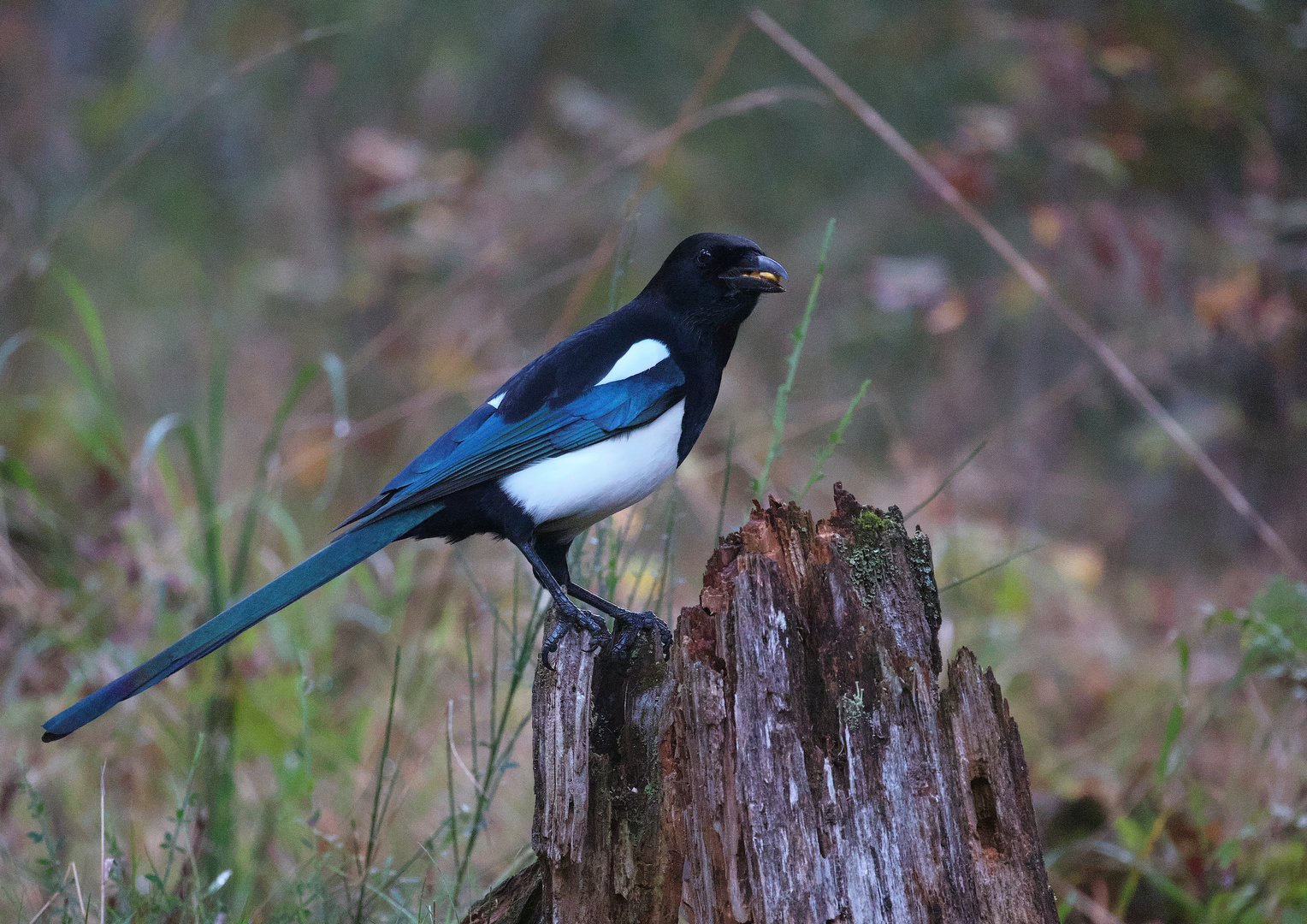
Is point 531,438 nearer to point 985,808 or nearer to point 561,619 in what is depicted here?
point 561,619

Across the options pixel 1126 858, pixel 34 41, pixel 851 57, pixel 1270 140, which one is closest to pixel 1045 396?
pixel 1270 140

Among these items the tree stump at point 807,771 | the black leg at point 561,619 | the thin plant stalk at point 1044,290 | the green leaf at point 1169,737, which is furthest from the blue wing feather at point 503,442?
the green leaf at point 1169,737

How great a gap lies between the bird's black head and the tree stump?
0.90 m

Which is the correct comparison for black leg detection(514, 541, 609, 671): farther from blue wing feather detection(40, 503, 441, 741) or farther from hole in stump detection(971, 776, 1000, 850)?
hole in stump detection(971, 776, 1000, 850)

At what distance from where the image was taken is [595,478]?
231 cm

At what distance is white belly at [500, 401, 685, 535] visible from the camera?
231 cm

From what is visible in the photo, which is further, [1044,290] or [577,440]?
[1044,290]

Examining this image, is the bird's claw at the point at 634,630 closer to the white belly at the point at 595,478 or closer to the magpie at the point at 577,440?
the magpie at the point at 577,440

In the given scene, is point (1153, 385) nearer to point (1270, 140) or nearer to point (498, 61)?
point (1270, 140)

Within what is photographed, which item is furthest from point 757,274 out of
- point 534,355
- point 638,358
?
point 534,355

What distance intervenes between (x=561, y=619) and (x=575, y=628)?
0.33ft

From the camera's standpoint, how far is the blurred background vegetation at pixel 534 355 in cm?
276

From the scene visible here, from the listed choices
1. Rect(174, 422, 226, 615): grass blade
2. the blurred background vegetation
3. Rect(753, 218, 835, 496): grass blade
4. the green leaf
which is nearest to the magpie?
the blurred background vegetation

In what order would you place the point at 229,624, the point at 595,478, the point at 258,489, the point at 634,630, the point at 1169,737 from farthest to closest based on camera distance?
1. the point at 258,489
2. the point at 595,478
3. the point at 1169,737
4. the point at 634,630
5. the point at 229,624
